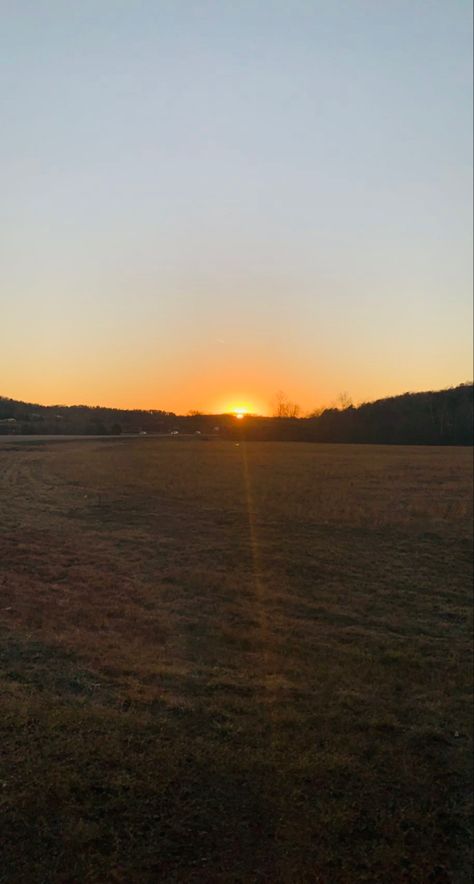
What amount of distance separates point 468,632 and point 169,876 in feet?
26.7

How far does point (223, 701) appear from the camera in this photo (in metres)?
7.71

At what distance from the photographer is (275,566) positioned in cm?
1505

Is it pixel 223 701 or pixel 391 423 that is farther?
pixel 391 423

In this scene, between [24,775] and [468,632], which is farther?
[468,632]

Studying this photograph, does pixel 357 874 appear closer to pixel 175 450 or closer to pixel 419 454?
pixel 175 450

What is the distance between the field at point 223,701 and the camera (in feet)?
16.8

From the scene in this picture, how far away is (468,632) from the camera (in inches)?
454

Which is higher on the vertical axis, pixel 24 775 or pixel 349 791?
pixel 24 775

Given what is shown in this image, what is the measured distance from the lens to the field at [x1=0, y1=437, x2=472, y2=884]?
16.8 feet

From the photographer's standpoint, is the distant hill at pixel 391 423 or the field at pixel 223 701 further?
the distant hill at pixel 391 423

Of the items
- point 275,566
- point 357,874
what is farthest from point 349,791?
point 275,566

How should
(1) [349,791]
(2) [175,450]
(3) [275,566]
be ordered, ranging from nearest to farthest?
(1) [349,791] < (3) [275,566] < (2) [175,450]

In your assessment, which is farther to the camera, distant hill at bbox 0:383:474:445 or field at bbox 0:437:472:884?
distant hill at bbox 0:383:474:445

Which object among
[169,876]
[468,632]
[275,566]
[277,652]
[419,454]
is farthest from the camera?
[419,454]
